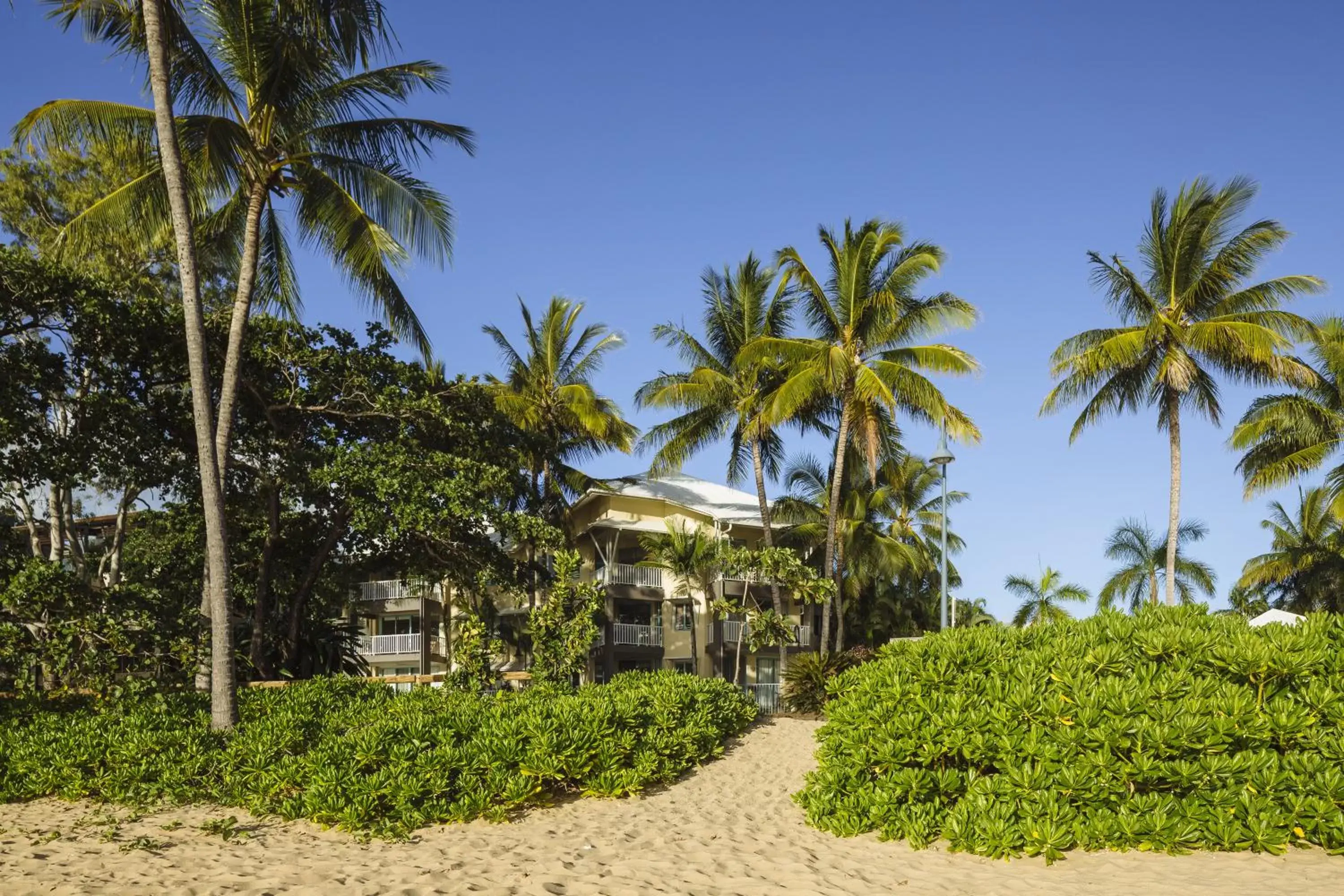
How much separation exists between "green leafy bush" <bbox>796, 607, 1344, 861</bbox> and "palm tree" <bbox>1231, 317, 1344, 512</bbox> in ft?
75.4

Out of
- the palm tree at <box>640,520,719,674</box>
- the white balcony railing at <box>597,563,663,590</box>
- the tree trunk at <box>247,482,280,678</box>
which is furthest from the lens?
the white balcony railing at <box>597,563,663,590</box>

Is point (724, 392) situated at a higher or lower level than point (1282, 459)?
higher

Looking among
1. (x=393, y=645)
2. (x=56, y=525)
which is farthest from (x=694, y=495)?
(x=56, y=525)

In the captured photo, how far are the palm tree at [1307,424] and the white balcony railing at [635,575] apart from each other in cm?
1931

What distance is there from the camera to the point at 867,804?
32.2 feet

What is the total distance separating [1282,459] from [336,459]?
91.0 ft

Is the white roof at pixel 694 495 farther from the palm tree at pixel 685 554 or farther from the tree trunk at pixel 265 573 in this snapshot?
the tree trunk at pixel 265 573

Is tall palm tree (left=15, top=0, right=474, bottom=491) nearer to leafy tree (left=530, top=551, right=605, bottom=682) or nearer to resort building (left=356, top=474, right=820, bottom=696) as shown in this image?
leafy tree (left=530, top=551, right=605, bottom=682)

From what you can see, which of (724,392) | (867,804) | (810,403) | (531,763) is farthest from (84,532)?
(867,804)

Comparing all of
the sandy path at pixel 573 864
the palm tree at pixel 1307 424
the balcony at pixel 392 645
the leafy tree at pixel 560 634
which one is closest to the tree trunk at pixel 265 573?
the leafy tree at pixel 560 634

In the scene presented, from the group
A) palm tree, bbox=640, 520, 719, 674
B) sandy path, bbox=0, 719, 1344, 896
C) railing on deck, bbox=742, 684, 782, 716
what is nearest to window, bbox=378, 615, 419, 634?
palm tree, bbox=640, 520, 719, 674

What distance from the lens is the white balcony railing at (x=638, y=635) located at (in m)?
32.9

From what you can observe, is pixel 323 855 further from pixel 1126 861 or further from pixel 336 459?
pixel 336 459

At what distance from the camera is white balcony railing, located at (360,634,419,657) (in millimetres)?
36344
